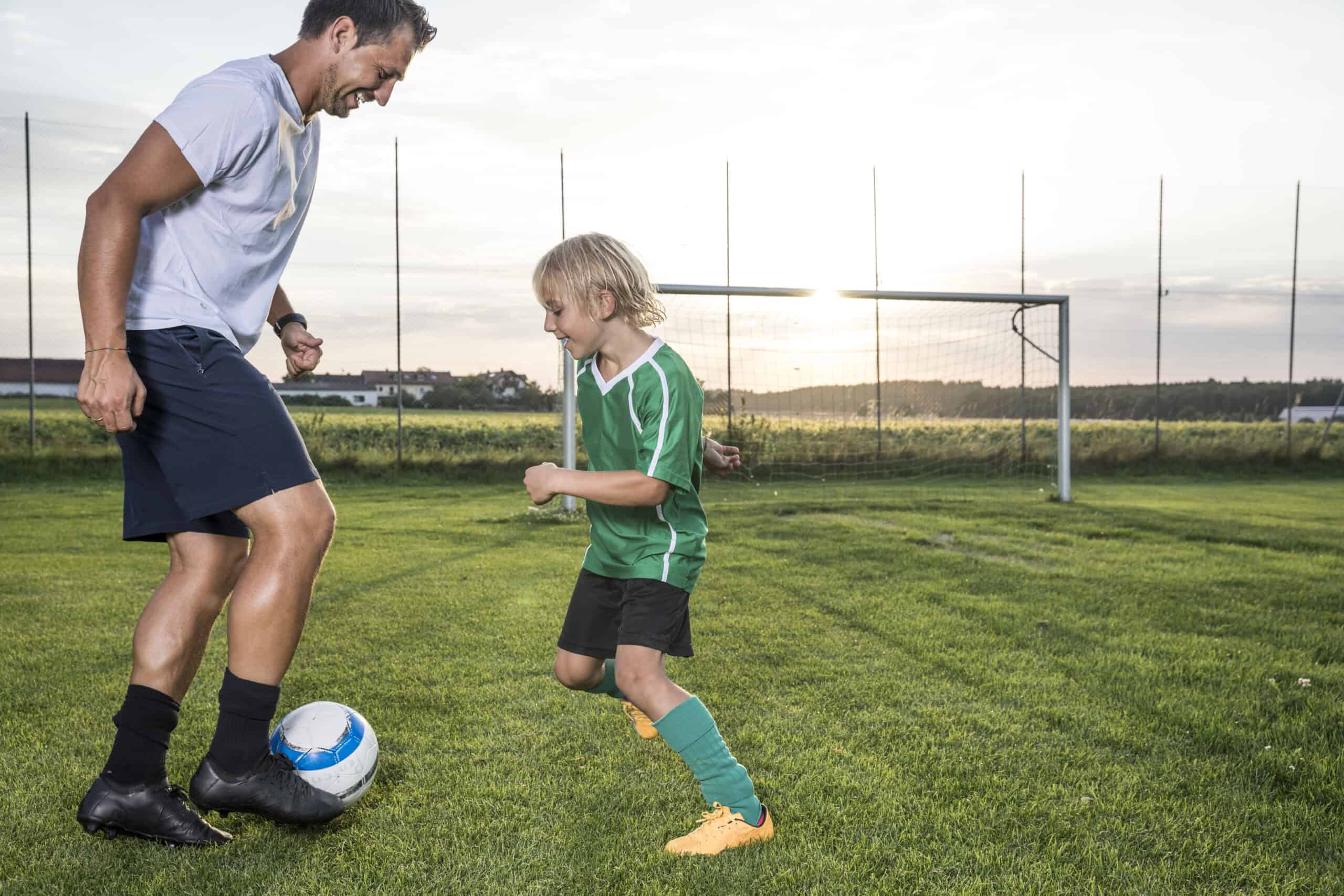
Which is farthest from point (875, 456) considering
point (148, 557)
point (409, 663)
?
point (409, 663)

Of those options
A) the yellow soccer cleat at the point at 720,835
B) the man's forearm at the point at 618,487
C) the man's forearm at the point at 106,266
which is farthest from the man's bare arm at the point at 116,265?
the yellow soccer cleat at the point at 720,835

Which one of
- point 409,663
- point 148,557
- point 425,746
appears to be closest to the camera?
point 425,746

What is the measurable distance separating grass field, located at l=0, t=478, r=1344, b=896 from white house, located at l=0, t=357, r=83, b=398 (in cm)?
841

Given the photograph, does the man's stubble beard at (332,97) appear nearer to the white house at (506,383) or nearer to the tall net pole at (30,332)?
the tall net pole at (30,332)

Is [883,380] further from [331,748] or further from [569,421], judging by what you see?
[331,748]

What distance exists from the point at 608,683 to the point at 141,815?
116 centimetres

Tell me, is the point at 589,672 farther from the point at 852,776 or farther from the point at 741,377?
the point at 741,377

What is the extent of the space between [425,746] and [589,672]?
0.63 metres

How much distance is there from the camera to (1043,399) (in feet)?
47.6

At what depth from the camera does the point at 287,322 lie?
8.68 ft

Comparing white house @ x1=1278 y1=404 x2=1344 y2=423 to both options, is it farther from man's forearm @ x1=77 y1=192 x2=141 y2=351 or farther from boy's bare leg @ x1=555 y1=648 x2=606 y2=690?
man's forearm @ x1=77 y1=192 x2=141 y2=351

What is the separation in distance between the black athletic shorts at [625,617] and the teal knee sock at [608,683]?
83 millimetres

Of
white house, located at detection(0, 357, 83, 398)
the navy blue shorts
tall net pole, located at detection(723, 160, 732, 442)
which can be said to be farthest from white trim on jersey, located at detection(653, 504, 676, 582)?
white house, located at detection(0, 357, 83, 398)

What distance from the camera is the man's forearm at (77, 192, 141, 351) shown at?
6.15 ft
